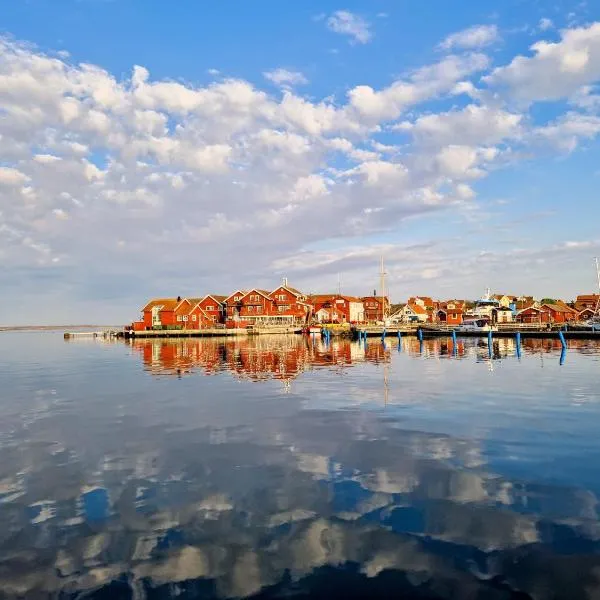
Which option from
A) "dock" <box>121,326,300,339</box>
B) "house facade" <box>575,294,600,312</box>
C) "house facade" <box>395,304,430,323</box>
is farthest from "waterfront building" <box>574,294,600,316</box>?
"dock" <box>121,326,300,339</box>

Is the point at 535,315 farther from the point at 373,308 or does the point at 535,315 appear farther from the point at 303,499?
the point at 303,499

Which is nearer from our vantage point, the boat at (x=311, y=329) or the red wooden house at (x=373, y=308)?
the boat at (x=311, y=329)

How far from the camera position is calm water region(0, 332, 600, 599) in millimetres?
7164

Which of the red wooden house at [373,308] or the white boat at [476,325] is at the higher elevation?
the red wooden house at [373,308]

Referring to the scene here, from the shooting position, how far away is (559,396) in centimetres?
2380

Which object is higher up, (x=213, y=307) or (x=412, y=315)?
(x=213, y=307)

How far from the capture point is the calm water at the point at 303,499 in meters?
7.16

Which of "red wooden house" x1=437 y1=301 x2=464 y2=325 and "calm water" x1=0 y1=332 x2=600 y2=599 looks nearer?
"calm water" x1=0 y1=332 x2=600 y2=599

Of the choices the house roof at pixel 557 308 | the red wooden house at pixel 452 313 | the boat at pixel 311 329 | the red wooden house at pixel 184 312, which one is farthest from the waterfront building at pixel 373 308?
the red wooden house at pixel 184 312

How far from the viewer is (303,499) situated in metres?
10.3

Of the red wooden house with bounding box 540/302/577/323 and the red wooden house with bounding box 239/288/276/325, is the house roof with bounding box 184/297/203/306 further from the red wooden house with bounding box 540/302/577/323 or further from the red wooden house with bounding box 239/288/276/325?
the red wooden house with bounding box 540/302/577/323

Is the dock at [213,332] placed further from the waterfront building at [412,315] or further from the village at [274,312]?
the waterfront building at [412,315]

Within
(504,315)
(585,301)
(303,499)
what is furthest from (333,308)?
(303,499)

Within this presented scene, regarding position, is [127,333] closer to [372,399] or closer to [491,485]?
[372,399]
